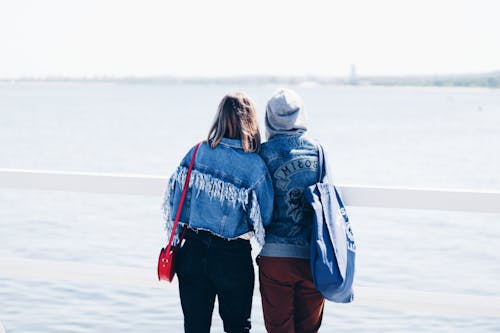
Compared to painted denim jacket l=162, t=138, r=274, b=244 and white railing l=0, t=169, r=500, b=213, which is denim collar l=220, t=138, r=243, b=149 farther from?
white railing l=0, t=169, r=500, b=213

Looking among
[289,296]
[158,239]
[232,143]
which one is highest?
[232,143]

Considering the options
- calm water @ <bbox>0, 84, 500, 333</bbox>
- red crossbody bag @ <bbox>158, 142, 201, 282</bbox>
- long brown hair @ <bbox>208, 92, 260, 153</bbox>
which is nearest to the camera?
long brown hair @ <bbox>208, 92, 260, 153</bbox>

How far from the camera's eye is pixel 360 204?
3.54m

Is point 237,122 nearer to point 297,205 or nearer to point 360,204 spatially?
point 297,205

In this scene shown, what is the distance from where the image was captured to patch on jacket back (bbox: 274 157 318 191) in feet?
10.3

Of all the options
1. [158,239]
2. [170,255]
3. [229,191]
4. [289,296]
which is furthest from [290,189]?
[158,239]

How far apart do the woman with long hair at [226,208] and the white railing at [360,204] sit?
54 cm

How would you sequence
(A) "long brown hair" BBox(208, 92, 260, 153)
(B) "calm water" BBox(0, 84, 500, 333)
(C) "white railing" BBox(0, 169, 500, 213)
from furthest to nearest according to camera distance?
(B) "calm water" BBox(0, 84, 500, 333) → (C) "white railing" BBox(0, 169, 500, 213) → (A) "long brown hair" BBox(208, 92, 260, 153)

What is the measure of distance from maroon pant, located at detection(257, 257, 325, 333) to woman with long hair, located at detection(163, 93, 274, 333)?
0.07 meters

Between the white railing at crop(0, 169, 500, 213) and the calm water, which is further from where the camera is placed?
the calm water

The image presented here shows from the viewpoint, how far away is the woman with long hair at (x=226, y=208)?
123 inches

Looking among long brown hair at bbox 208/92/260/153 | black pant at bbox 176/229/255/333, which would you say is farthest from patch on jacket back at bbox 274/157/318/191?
black pant at bbox 176/229/255/333

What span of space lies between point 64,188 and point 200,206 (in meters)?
1.03

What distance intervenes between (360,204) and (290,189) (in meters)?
0.51
